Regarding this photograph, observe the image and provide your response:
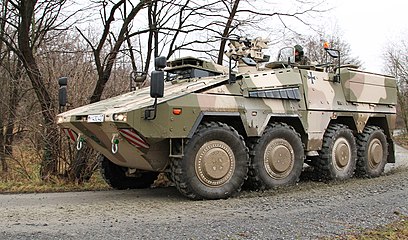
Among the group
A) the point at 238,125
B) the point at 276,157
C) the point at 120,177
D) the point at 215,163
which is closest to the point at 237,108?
the point at 238,125

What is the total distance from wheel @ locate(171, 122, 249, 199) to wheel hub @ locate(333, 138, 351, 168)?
2440 mm

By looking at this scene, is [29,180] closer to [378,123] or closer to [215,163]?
[215,163]

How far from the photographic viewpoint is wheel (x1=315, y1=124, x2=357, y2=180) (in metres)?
9.09

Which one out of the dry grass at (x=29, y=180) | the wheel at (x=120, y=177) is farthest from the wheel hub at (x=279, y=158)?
the dry grass at (x=29, y=180)

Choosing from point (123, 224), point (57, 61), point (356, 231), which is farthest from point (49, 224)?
point (57, 61)

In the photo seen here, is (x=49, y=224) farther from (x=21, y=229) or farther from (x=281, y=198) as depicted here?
(x=281, y=198)

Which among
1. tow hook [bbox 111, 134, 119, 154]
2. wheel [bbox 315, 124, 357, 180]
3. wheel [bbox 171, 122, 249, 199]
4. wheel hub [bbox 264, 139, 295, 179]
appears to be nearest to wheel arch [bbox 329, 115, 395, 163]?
wheel [bbox 315, 124, 357, 180]

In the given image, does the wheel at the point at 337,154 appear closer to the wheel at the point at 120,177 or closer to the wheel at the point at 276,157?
the wheel at the point at 276,157

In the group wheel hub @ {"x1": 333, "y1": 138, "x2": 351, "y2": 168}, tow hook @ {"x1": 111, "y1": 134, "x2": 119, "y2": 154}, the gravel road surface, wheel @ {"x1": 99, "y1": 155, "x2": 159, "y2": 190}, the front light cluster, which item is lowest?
the gravel road surface

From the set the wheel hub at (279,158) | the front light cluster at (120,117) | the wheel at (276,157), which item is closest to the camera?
the front light cluster at (120,117)

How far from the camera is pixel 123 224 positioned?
5402 millimetres

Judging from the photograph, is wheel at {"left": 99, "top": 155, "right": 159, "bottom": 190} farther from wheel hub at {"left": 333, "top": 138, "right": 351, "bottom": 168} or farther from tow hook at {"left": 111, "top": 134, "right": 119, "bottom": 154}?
wheel hub at {"left": 333, "top": 138, "right": 351, "bottom": 168}

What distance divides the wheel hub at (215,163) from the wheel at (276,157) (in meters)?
0.56

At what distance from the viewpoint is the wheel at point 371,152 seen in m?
9.97
